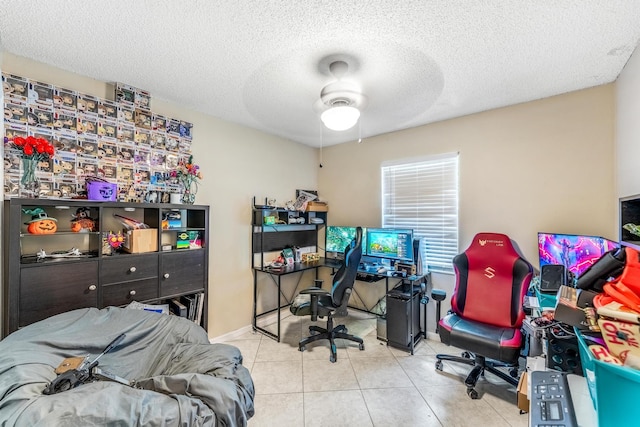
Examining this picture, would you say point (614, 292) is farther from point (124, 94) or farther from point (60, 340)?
point (124, 94)

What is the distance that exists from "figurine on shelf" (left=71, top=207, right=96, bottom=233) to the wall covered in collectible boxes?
0.14 meters

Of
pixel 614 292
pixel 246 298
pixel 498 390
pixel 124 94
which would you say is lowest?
pixel 498 390

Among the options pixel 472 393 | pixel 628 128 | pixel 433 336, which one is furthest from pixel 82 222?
pixel 628 128

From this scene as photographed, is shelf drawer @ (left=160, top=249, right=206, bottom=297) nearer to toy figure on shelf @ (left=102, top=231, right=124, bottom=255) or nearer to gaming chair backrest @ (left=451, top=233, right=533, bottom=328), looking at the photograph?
toy figure on shelf @ (left=102, top=231, right=124, bottom=255)

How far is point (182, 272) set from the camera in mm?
2457

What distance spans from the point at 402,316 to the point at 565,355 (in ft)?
5.55

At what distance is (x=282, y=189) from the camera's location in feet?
12.4

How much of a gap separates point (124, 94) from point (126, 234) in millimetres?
1197

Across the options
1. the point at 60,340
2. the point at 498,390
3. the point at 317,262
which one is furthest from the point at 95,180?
the point at 498,390

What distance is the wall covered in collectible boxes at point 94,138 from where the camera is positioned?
186 cm

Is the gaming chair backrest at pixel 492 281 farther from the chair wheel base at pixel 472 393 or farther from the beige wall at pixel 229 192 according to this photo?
the beige wall at pixel 229 192

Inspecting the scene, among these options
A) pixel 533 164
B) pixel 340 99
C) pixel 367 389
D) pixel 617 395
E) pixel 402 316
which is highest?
pixel 340 99

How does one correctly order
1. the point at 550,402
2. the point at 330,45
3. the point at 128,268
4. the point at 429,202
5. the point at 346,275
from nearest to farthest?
the point at 550,402
the point at 330,45
the point at 128,268
the point at 346,275
the point at 429,202

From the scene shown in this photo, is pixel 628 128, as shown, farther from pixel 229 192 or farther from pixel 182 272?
pixel 182 272
